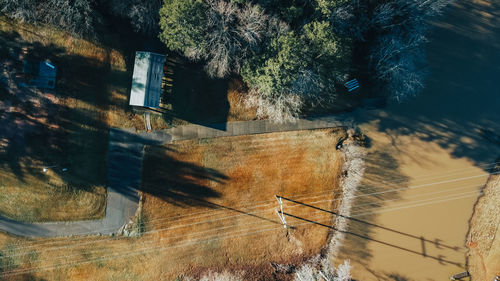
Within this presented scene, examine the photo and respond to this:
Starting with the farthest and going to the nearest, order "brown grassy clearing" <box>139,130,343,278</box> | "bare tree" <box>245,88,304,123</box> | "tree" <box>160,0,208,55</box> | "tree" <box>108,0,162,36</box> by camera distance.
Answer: "brown grassy clearing" <box>139,130,343,278</box> < "bare tree" <box>245,88,304,123</box> < "tree" <box>108,0,162,36</box> < "tree" <box>160,0,208,55</box>

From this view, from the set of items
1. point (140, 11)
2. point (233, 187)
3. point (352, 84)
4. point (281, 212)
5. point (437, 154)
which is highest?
point (140, 11)

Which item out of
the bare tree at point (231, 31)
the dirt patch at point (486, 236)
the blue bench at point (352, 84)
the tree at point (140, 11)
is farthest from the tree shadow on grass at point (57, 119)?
the dirt patch at point (486, 236)

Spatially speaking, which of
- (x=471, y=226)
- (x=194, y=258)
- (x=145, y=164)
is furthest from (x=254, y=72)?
(x=471, y=226)

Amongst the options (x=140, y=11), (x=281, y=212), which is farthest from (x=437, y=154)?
(x=140, y=11)

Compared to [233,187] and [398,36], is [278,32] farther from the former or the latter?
[233,187]

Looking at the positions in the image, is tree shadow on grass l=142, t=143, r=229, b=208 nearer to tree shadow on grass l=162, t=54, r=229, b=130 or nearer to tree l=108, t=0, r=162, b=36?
tree shadow on grass l=162, t=54, r=229, b=130

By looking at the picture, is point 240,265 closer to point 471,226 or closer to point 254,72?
point 254,72

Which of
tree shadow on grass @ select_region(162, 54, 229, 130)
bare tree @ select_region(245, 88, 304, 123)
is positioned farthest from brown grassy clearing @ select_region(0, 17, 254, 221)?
bare tree @ select_region(245, 88, 304, 123)
